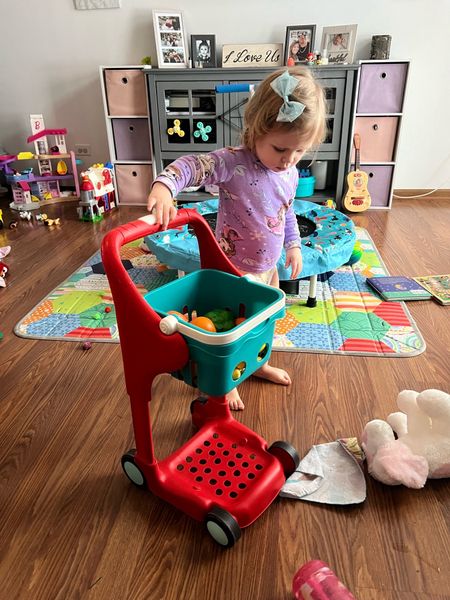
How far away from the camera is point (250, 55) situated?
299 centimetres

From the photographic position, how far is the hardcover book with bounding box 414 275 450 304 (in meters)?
1.87

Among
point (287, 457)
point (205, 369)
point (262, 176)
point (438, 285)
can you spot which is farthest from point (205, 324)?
point (438, 285)

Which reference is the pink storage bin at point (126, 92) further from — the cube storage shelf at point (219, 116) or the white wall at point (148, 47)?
the white wall at point (148, 47)

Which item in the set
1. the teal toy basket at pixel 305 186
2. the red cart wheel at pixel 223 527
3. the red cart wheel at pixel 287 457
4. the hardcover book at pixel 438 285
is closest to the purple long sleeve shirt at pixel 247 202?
the red cart wheel at pixel 287 457

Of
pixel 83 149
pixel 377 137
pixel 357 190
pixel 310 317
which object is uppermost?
pixel 377 137

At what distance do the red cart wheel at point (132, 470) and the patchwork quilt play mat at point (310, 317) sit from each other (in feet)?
2.13

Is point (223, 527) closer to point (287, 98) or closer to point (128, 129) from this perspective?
point (287, 98)

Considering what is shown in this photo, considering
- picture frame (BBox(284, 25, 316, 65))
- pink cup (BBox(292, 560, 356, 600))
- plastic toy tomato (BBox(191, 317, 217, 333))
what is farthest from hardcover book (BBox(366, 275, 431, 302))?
picture frame (BBox(284, 25, 316, 65))

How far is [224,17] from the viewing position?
3074mm

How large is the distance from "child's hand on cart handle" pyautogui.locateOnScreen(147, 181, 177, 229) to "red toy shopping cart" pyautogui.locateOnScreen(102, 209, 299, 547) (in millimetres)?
20

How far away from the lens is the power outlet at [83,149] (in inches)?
138

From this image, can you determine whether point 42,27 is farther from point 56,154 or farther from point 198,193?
point 198,193

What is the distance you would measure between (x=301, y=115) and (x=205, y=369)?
59 centimetres


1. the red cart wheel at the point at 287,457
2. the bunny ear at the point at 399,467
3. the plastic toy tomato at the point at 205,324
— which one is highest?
the plastic toy tomato at the point at 205,324
